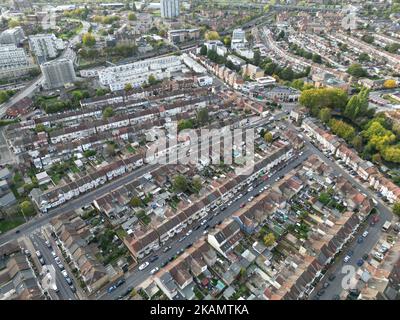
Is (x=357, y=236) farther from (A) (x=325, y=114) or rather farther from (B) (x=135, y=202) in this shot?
(B) (x=135, y=202)

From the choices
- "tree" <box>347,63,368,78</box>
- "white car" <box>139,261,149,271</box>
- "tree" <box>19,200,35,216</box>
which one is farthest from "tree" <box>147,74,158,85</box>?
"white car" <box>139,261,149,271</box>

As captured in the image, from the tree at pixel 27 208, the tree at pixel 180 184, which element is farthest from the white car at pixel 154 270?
the tree at pixel 27 208

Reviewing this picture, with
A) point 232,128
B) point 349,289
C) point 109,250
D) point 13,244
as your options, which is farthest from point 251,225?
point 13,244

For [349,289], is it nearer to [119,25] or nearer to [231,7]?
[119,25]

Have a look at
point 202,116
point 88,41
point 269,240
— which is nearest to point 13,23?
point 88,41

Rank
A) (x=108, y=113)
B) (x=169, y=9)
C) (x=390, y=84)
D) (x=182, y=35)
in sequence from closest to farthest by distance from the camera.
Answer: (x=108, y=113)
(x=390, y=84)
(x=182, y=35)
(x=169, y=9)

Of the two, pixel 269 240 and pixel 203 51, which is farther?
pixel 203 51

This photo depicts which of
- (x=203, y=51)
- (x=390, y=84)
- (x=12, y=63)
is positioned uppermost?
(x=12, y=63)
